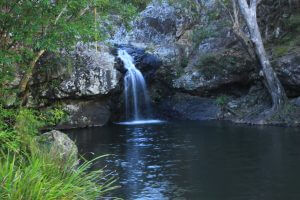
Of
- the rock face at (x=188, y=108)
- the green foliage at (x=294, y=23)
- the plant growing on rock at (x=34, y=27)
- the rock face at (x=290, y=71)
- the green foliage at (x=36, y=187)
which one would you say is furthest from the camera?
the rock face at (x=188, y=108)

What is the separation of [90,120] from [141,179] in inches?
542

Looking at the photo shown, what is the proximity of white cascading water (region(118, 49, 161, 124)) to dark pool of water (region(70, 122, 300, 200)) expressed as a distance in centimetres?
421

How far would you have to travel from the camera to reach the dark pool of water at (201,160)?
42.4ft

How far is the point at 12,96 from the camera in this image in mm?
15398

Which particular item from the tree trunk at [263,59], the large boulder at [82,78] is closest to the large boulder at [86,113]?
the large boulder at [82,78]

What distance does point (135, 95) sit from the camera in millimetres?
30547

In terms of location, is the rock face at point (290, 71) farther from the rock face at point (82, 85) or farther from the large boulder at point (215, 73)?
the rock face at point (82, 85)

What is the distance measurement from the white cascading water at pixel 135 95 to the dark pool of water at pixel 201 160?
4.21 metres

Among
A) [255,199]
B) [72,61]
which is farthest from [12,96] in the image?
[72,61]

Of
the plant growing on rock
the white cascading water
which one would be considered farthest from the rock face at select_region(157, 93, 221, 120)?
the plant growing on rock

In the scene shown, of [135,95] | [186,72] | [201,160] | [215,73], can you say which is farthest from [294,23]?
[201,160]

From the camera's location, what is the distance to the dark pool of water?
1291 centimetres

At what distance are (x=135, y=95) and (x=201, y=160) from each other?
14.2 m

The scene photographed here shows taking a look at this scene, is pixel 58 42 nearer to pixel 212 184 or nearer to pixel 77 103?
pixel 212 184
